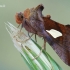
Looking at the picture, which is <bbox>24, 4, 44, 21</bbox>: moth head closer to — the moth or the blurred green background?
the moth

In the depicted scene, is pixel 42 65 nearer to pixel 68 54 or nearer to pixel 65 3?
pixel 68 54

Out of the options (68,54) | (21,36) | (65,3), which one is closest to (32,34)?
(21,36)

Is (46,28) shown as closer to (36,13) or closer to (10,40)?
(36,13)

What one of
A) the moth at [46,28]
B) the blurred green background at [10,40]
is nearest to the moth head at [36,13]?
the moth at [46,28]

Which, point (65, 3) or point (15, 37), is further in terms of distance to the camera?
point (65, 3)

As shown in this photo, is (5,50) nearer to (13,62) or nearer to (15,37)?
(13,62)

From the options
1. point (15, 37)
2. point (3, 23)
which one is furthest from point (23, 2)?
point (15, 37)

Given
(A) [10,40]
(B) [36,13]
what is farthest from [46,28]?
(A) [10,40]

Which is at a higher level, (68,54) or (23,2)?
(23,2)
